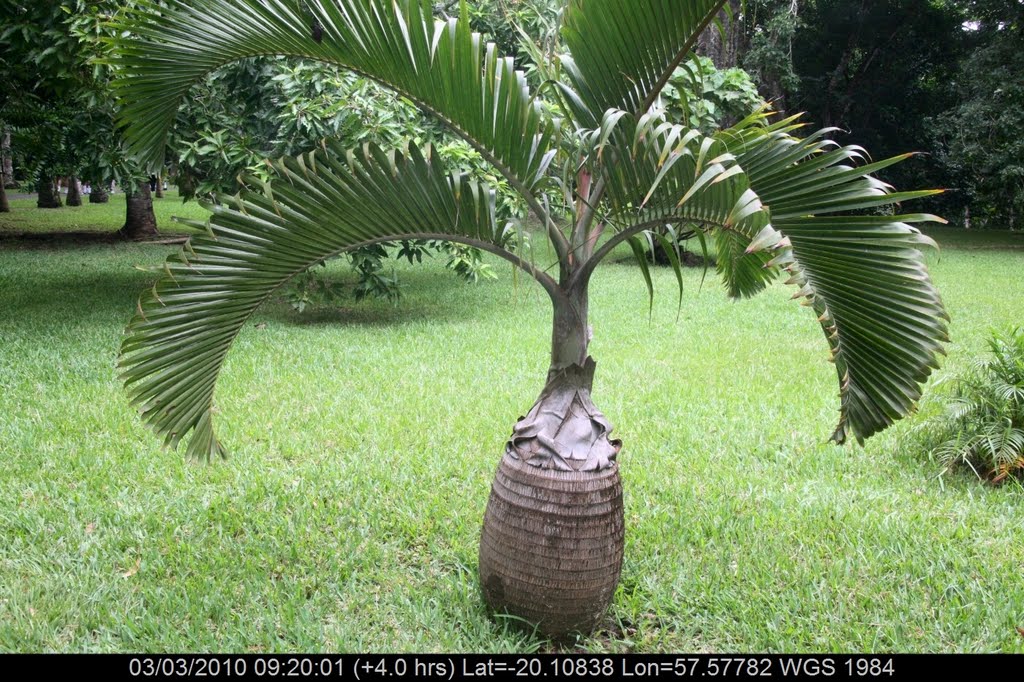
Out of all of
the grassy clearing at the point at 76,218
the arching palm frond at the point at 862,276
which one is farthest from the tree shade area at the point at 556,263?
the grassy clearing at the point at 76,218

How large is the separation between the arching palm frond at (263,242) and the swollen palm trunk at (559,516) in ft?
1.66

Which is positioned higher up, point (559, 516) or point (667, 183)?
point (667, 183)

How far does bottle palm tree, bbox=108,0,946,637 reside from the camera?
6.44 ft

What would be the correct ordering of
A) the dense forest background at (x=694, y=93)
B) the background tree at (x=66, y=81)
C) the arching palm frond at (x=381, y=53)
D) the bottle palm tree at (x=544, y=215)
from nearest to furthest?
1. the bottle palm tree at (x=544, y=215)
2. the arching palm frond at (x=381, y=53)
3. the background tree at (x=66, y=81)
4. the dense forest background at (x=694, y=93)

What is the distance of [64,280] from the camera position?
8867 millimetres

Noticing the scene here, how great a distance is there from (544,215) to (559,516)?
89 cm

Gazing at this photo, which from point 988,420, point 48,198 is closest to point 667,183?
point 988,420

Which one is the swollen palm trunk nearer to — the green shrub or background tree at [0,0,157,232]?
the green shrub

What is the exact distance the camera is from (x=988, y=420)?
11.9 ft

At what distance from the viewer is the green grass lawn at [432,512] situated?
253cm

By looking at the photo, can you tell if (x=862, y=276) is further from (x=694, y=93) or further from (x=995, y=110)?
(x=995, y=110)

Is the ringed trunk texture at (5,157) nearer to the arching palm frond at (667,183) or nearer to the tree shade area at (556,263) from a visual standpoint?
the tree shade area at (556,263)
